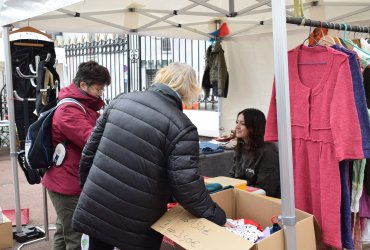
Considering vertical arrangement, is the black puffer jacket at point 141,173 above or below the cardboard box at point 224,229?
above

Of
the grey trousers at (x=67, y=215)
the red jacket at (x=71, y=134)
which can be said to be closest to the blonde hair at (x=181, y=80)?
the red jacket at (x=71, y=134)

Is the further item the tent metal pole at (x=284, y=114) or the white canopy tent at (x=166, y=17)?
the white canopy tent at (x=166, y=17)

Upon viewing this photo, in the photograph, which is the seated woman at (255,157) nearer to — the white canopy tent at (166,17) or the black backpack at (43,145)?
the white canopy tent at (166,17)

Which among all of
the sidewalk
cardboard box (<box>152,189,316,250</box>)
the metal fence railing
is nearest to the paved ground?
the sidewalk

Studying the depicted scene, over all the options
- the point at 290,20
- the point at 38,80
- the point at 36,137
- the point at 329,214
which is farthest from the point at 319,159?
the point at 38,80

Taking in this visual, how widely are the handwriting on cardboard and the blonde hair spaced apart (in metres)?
0.56

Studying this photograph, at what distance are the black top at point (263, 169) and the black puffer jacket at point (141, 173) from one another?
44.8 inches

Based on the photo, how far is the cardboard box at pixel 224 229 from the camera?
1584mm

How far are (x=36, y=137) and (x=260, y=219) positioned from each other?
1.52m

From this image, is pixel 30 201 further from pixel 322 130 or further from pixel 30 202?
pixel 322 130

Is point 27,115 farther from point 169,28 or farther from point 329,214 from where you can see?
point 329,214

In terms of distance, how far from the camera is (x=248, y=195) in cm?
220

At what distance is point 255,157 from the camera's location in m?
3.02

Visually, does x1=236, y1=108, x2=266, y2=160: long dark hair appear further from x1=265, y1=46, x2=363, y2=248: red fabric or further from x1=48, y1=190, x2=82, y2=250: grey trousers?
x1=48, y1=190, x2=82, y2=250: grey trousers
